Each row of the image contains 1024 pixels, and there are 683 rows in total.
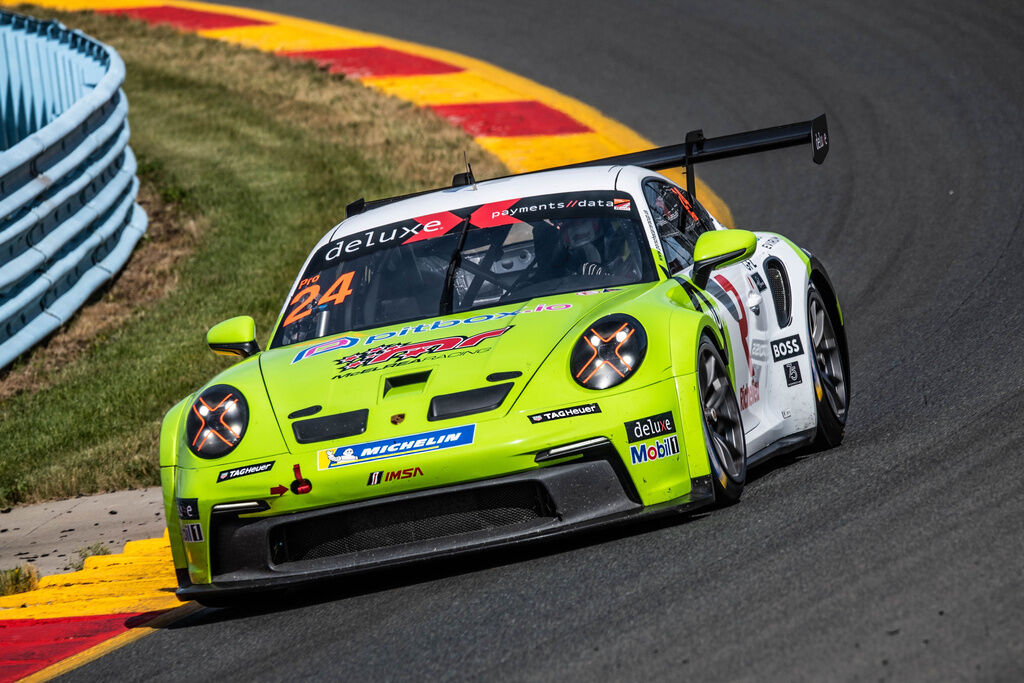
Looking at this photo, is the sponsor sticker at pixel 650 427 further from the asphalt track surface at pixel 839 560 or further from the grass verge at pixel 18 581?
the grass verge at pixel 18 581

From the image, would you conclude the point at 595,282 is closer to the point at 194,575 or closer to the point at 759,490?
the point at 759,490

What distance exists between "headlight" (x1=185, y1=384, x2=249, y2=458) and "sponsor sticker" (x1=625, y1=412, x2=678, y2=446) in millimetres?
1356

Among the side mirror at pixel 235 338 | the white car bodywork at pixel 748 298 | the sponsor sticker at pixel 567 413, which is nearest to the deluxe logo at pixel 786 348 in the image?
the white car bodywork at pixel 748 298

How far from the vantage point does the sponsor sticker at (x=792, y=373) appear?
19.7 feet

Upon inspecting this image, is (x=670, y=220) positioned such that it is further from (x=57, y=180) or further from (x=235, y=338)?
(x=57, y=180)

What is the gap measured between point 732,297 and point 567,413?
4.63 ft

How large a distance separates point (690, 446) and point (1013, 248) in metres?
5.24

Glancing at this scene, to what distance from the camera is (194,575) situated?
5.02m

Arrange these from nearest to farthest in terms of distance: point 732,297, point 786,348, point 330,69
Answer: point 732,297, point 786,348, point 330,69

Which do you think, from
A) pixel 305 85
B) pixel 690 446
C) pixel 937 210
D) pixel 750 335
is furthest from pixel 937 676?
pixel 305 85

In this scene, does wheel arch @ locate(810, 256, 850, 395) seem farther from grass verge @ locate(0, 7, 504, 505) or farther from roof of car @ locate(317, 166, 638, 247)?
grass verge @ locate(0, 7, 504, 505)

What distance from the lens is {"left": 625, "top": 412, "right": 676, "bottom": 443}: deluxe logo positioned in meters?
4.72

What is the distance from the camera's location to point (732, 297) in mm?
5887

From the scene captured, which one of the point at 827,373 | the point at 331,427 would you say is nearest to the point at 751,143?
the point at 827,373
